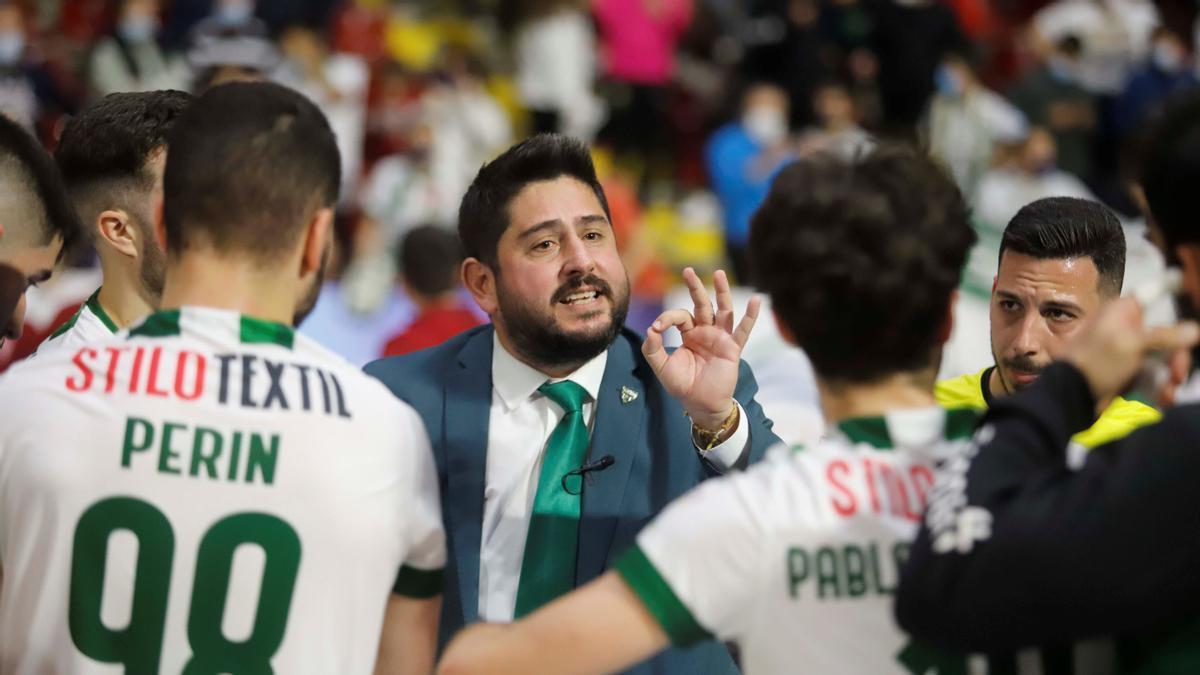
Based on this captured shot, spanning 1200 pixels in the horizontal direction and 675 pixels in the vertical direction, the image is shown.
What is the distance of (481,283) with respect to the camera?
13.1ft

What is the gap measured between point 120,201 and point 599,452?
4.70 feet

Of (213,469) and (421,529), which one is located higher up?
(213,469)

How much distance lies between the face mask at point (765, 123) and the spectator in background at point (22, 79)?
6.22 meters

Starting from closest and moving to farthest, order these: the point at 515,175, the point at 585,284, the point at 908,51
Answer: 1. the point at 585,284
2. the point at 515,175
3. the point at 908,51

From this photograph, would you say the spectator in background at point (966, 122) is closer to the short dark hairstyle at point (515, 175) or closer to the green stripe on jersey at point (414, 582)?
the short dark hairstyle at point (515, 175)

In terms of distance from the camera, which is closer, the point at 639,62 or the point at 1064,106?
the point at 1064,106

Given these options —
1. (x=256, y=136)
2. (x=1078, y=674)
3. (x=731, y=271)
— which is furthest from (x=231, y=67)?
(x=1078, y=674)

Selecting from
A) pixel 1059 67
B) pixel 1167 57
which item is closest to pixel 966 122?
pixel 1059 67

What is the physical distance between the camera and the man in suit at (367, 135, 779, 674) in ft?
11.6

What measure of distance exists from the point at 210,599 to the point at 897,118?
11688 mm

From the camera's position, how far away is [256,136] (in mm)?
2643

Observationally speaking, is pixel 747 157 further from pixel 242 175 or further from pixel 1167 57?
pixel 242 175

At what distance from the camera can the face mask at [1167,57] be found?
1338 cm

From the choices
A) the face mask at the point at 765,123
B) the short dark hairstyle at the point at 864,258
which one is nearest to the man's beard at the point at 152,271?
the short dark hairstyle at the point at 864,258
